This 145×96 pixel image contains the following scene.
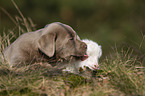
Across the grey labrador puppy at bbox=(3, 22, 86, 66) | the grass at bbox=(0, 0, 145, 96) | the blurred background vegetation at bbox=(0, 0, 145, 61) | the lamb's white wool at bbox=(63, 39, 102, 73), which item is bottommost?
the grass at bbox=(0, 0, 145, 96)

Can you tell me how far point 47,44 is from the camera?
3.94m

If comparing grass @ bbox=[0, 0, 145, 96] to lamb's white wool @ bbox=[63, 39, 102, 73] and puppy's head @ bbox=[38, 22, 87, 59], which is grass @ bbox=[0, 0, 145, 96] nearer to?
lamb's white wool @ bbox=[63, 39, 102, 73]

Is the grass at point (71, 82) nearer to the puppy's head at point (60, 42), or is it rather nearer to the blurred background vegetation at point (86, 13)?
the puppy's head at point (60, 42)

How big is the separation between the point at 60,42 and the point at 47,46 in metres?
0.31

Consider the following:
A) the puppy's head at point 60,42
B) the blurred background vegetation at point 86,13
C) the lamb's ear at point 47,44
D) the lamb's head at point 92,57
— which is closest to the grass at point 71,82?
the lamb's head at point 92,57

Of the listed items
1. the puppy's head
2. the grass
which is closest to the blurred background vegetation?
the puppy's head

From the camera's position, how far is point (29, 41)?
13.4 feet

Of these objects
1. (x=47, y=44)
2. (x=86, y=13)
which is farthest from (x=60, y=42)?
(x=86, y=13)

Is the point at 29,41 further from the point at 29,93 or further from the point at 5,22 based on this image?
the point at 5,22

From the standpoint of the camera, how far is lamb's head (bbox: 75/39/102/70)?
3654 mm

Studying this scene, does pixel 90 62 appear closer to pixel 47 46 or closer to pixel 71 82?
pixel 71 82

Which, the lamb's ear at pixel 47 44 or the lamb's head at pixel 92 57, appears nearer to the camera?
the lamb's head at pixel 92 57

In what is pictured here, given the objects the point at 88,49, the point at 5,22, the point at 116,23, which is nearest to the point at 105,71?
the point at 88,49

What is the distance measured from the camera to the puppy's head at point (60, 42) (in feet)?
12.9
